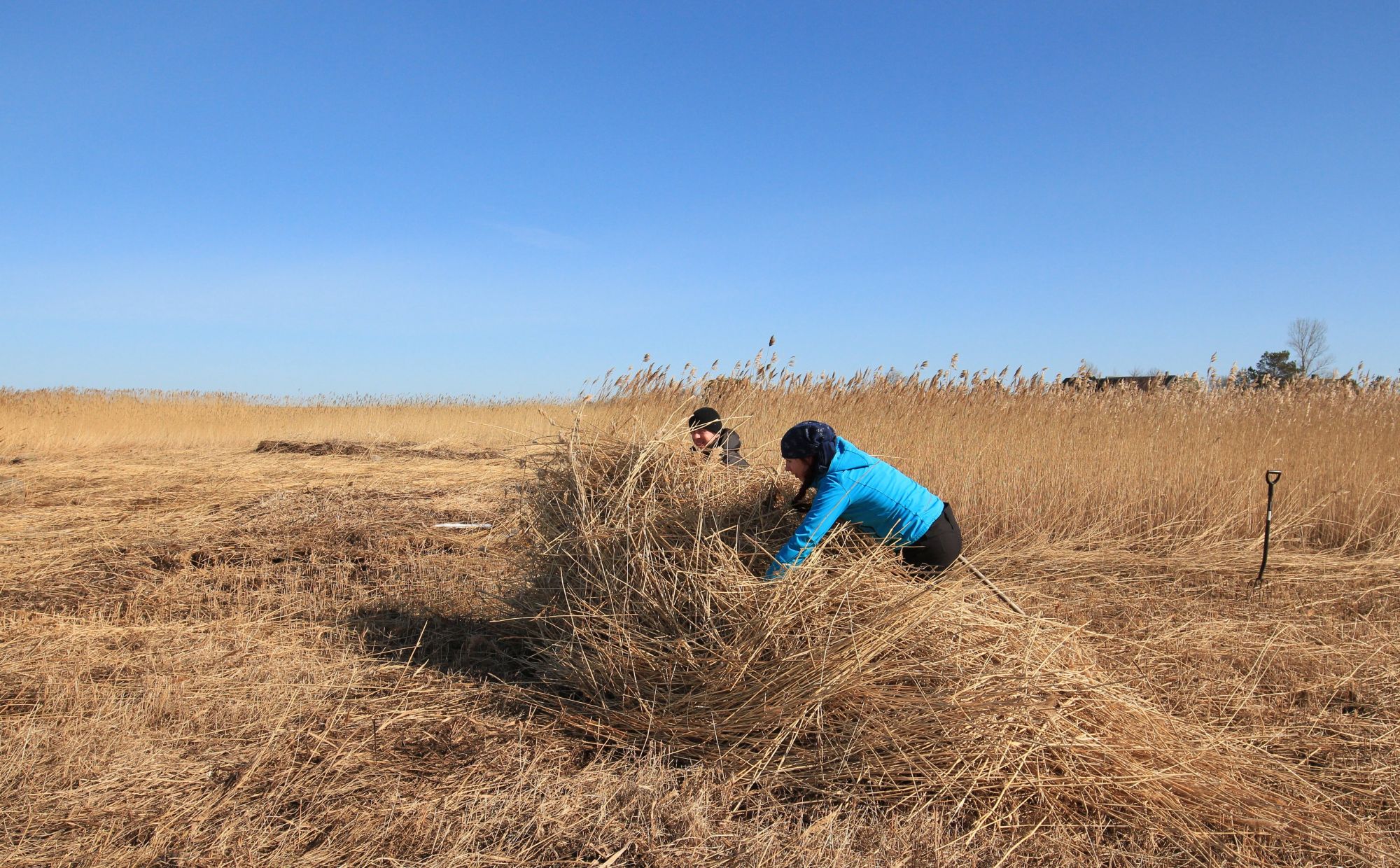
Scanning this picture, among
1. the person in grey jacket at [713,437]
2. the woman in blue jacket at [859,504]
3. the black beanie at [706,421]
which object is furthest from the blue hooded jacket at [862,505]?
the black beanie at [706,421]

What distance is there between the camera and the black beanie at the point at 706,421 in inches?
140

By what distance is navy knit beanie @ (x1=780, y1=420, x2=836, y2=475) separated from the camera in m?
2.93

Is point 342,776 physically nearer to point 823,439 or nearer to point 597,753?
point 597,753

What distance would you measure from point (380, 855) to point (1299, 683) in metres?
3.65

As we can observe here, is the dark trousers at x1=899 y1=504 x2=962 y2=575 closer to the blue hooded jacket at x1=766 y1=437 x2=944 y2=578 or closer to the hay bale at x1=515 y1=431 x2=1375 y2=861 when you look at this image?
the blue hooded jacket at x1=766 y1=437 x2=944 y2=578

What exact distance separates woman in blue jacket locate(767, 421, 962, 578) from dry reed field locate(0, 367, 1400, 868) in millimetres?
111

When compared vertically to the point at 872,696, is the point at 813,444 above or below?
above

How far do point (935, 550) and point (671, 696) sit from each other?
1.27 m

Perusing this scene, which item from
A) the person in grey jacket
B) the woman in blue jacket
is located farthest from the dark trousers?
the person in grey jacket

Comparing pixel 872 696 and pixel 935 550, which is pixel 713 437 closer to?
pixel 935 550

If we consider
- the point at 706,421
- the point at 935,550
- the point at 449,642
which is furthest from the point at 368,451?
the point at 935,550

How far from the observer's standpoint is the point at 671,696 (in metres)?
2.72

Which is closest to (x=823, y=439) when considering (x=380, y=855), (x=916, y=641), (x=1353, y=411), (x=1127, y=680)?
(x=916, y=641)

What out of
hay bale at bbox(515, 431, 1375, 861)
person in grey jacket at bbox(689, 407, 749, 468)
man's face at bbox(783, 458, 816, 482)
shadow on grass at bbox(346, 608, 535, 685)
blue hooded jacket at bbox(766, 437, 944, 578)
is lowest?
shadow on grass at bbox(346, 608, 535, 685)
